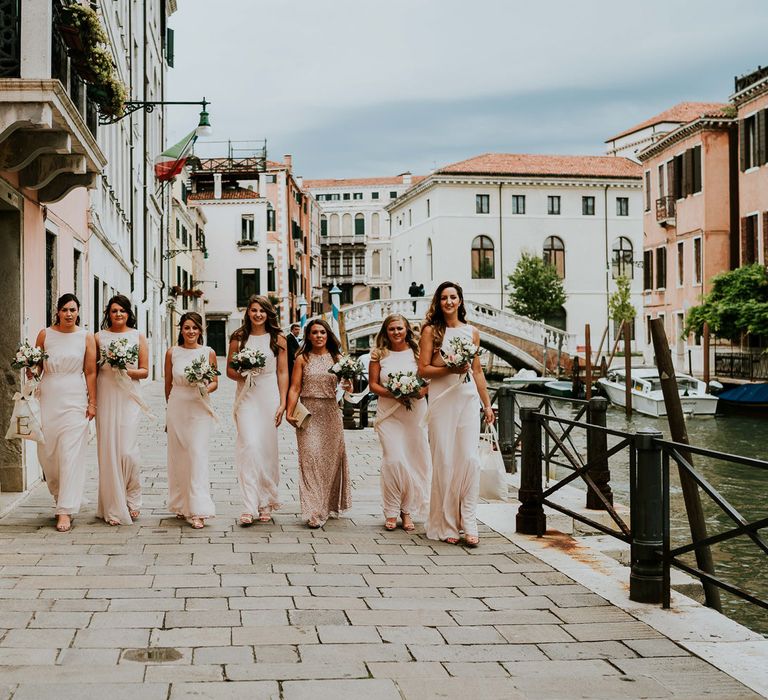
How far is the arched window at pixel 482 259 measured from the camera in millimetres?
67750

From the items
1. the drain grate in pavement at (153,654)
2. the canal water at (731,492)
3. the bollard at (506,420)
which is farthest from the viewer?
the bollard at (506,420)

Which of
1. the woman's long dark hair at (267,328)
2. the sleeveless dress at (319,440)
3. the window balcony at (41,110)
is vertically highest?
the window balcony at (41,110)

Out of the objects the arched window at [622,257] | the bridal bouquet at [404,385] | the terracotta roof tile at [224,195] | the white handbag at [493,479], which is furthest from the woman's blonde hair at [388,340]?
the arched window at [622,257]

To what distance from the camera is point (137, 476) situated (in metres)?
8.86

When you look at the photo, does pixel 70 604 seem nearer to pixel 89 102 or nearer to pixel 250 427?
pixel 250 427

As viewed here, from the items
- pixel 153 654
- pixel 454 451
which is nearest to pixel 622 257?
pixel 454 451

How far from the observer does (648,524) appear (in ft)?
20.4

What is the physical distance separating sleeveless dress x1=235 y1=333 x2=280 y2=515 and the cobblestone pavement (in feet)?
1.40

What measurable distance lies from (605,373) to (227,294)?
27.8m

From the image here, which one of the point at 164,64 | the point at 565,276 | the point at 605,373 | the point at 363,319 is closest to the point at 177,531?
the point at 164,64

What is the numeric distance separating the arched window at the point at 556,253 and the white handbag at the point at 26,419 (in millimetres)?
61292

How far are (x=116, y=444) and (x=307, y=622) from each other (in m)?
3.62

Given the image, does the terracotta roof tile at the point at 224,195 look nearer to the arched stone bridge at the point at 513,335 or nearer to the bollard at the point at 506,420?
the arched stone bridge at the point at 513,335

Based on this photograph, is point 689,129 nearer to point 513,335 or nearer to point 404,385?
point 513,335
